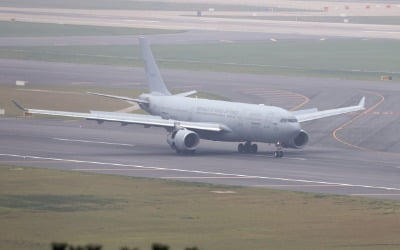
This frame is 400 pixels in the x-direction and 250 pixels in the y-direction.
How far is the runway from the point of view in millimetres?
71688

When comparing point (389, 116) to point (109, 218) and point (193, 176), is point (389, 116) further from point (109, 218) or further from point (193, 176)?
point (109, 218)

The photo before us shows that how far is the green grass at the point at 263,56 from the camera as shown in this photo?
140m

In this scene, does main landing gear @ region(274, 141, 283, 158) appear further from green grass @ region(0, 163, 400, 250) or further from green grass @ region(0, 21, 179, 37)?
green grass @ region(0, 21, 179, 37)

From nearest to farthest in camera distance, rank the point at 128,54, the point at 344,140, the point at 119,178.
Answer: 1. the point at 119,178
2. the point at 344,140
3. the point at 128,54

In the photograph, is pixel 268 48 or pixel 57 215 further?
pixel 268 48

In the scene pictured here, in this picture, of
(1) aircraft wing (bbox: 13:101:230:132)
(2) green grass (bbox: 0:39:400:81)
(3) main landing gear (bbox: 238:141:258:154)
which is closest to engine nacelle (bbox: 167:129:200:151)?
(1) aircraft wing (bbox: 13:101:230:132)

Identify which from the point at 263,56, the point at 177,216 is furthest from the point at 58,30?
the point at 177,216

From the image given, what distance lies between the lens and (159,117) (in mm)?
86812

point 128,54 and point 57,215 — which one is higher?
point 128,54

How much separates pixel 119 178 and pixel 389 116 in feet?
121

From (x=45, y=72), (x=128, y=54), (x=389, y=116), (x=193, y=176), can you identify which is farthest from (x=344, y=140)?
(x=128, y=54)

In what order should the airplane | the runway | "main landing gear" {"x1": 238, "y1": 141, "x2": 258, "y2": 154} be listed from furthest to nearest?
"main landing gear" {"x1": 238, "y1": 141, "x2": 258, "y2": 154}
the airplane
the runway

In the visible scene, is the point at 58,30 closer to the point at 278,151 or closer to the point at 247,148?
the point at 247,148

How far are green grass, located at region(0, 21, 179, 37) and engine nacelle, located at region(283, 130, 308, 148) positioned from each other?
98676 millimetres
